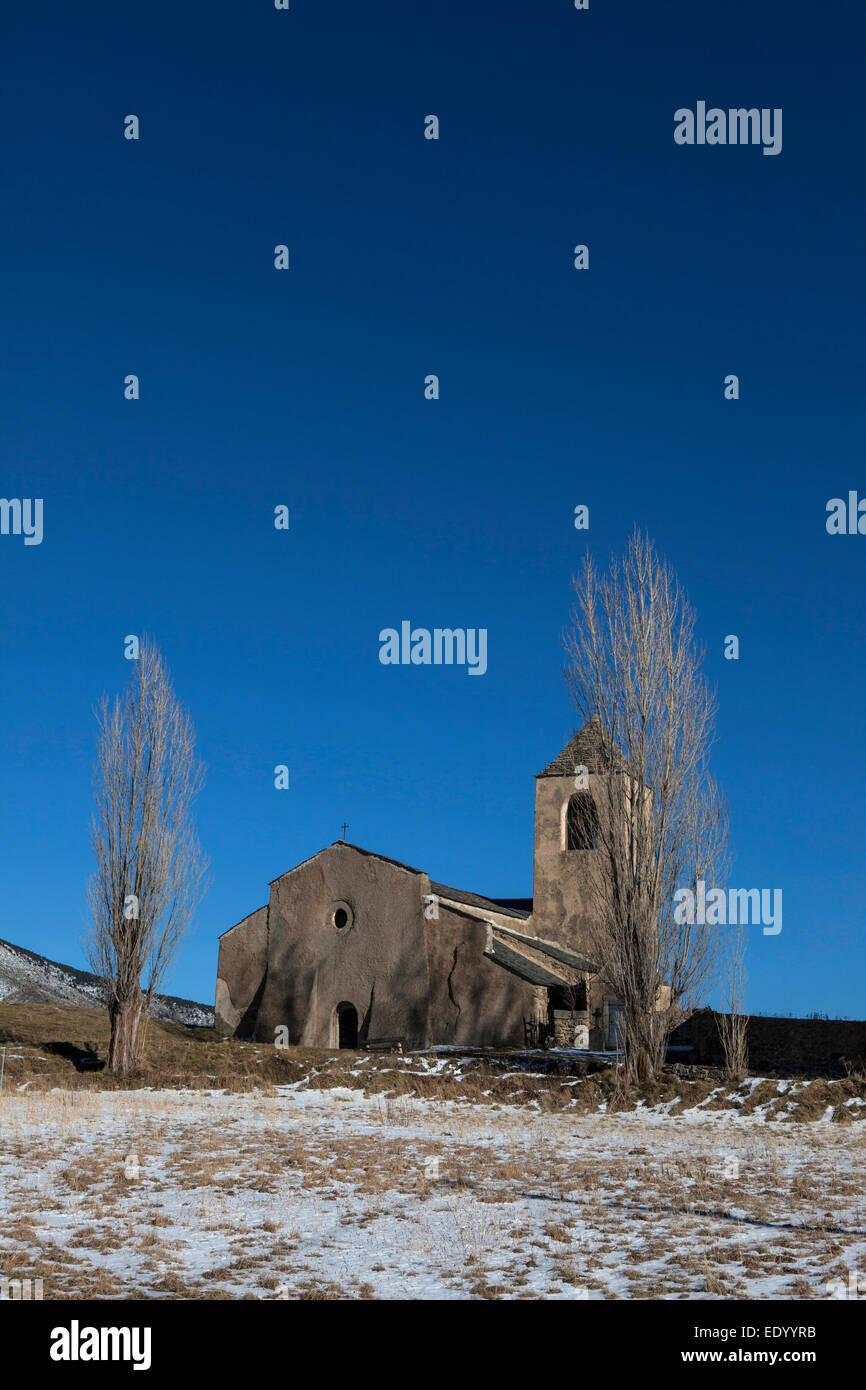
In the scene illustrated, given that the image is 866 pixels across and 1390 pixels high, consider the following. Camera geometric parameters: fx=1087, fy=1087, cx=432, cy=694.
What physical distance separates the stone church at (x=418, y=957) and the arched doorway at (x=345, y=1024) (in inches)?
1.8

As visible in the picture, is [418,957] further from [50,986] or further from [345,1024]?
[50,986]

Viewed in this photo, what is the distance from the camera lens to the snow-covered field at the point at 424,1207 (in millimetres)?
7566

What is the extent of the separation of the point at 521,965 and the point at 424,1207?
22350 millimetres

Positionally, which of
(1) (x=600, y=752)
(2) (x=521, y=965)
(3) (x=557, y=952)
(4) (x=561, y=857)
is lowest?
(2) (x=521, y=965)

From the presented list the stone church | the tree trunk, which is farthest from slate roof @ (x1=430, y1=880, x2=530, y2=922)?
the tree trunk

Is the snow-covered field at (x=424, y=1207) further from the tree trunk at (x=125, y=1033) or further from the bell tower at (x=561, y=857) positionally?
the bell tower at (x=561, y=857)

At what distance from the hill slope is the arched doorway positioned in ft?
76.2

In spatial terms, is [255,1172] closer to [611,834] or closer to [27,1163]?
[27,1163]

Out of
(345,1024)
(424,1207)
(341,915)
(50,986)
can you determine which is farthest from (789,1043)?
(50,986)

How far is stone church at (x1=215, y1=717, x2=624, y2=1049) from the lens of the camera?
3225 cm

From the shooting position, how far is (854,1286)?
7.12m

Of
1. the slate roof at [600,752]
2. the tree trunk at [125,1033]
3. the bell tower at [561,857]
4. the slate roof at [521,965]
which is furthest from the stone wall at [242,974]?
the slate roof at [600,752]

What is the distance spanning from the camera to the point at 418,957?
111 feet

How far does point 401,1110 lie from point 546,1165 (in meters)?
7.35
